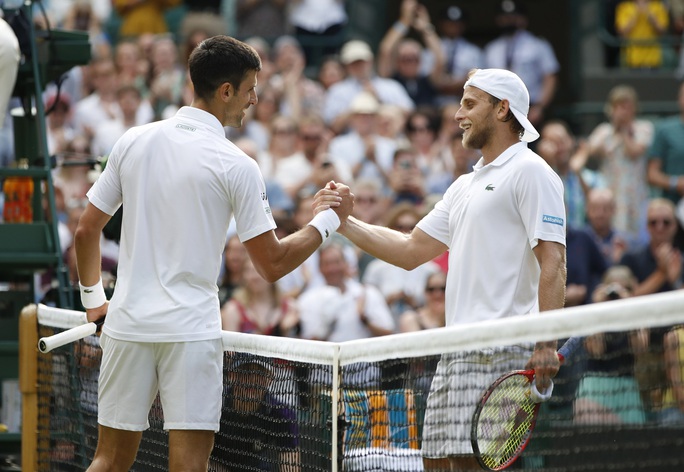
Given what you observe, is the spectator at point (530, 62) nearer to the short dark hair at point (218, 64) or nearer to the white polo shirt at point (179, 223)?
the short dark hair at point (218, 64)

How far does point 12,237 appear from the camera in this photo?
7.33 metres

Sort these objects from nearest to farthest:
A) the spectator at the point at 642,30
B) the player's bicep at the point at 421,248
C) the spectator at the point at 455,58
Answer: the player's bicep at the point at 421,248 < the spectator at the point at 455,58 < the spectator at the point at 642,30

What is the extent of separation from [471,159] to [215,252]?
24.6 ft

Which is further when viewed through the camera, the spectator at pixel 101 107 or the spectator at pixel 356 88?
the spectator at pixel 356 88

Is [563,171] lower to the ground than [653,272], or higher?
higher

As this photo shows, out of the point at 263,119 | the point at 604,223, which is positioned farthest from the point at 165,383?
the point at 263,119

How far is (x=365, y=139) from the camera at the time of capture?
1292 centimetres

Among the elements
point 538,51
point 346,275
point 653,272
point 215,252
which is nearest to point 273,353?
point 215,252

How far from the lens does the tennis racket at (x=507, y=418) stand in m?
4.84

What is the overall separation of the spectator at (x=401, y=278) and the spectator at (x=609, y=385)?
1.64m

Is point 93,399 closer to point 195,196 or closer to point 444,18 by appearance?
point 195,196

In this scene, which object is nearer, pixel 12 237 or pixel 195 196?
pixel 195 196

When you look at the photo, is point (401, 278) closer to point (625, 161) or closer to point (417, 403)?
point (625, 161)

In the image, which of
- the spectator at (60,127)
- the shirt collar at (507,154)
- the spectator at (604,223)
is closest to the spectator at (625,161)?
the spectator at (604,223)
